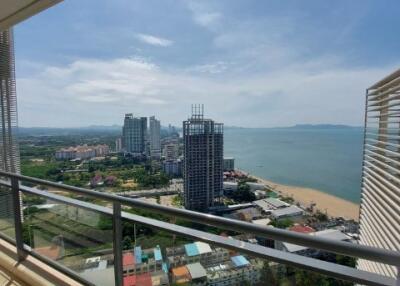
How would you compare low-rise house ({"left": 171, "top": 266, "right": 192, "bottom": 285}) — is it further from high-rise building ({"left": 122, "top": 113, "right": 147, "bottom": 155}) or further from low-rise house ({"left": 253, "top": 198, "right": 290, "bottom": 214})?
high-rise building ({"left": 122, "top": 113, "right": 147, "bottom": 155})

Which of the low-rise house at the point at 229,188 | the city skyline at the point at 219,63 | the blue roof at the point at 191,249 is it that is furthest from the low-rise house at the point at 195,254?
the low-rise house at the point at 229,188

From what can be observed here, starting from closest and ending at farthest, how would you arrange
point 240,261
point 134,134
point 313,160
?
point 240,261 < point 134,134 < point 313,160

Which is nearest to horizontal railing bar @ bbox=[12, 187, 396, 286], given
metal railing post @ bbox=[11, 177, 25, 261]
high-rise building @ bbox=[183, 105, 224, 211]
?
metal railing post @ bbox=[11, 177, 25, 261]

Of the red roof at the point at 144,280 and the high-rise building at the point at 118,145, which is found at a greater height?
the red roof at the point at 144,280

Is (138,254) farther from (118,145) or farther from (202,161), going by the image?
(118,145)

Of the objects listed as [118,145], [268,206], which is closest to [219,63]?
[118,145]

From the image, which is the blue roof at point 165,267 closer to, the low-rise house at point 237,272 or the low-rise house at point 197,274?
the low-rise house at point 197,274

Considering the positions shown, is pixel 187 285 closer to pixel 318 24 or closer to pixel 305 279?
pixel 305 279
